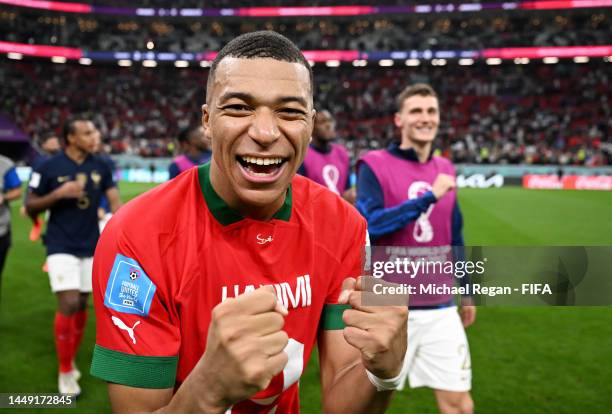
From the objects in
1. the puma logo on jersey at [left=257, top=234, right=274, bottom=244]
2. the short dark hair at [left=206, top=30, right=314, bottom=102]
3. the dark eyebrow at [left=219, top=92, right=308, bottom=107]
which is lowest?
the puma logo on jersey at [left=257, top=234, right=274, bottom=244]

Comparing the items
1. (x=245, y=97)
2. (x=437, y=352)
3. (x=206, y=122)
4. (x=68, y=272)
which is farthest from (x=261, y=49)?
(x=68, y=272)

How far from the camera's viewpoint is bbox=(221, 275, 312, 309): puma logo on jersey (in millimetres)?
1987

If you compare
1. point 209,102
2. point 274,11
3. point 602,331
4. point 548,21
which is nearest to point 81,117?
point 209,102

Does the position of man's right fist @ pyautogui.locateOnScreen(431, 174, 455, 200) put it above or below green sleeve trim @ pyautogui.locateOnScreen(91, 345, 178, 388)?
above

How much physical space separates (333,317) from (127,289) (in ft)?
2.78

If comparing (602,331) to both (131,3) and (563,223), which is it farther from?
(131,3)

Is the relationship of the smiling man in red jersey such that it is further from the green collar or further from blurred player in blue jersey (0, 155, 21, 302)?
blurred player in blue jersey (0, 155, 21, 302)

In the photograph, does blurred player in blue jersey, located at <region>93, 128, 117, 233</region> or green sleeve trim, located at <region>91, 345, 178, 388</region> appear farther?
blurred player in blue jersey, located at <region>93, 128, 117, 233</region>

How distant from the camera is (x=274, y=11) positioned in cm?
3969

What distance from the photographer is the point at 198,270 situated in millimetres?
1923

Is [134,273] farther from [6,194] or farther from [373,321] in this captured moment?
[6,194]

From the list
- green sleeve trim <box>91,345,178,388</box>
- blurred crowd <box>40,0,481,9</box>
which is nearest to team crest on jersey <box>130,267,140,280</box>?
green sleeve trim <box>91,345,178,388</box>

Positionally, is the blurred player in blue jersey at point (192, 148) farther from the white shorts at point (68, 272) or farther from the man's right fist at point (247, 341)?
the man's right fist at point (247, 341)

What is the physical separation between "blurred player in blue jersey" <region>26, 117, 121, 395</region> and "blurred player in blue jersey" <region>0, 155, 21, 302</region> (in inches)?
22.0
